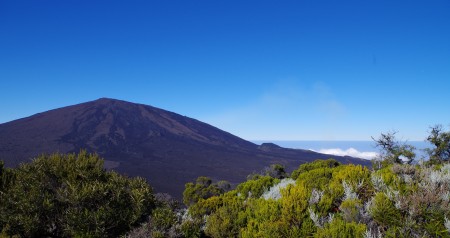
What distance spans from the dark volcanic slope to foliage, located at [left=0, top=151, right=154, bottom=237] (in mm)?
39366

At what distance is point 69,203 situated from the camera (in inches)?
400

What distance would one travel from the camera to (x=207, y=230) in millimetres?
10047

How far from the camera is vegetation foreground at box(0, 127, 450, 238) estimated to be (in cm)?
655

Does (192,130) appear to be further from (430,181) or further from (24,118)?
(430,181)

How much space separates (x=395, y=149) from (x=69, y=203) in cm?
2607

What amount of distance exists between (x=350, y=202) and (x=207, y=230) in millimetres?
4688

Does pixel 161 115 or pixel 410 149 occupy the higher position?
pixel 161 115

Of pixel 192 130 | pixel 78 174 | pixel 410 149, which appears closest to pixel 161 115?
pixel 192 130

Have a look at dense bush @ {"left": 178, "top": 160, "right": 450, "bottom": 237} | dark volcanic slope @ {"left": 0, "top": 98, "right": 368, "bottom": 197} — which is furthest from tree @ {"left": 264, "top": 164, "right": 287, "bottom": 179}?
dense bush @ {"left": 178, "top": 160, "right": 450, "bottom": 237}

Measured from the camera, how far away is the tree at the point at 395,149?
1040 inches

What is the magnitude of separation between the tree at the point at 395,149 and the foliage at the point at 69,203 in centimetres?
2231

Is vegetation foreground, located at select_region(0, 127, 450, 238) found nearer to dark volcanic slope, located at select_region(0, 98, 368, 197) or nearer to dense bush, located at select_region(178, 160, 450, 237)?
dense bush, located at select_region(178, 160, 450, 237)

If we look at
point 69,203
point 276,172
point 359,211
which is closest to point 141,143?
point 276,172

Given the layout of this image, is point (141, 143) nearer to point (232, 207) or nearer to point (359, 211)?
point (232, 207)
